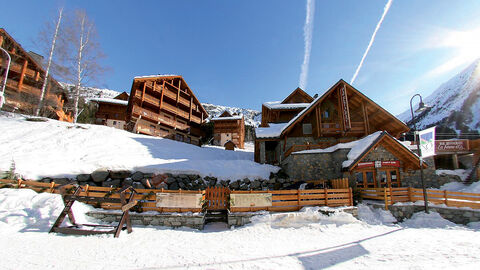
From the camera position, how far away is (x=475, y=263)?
4.70m

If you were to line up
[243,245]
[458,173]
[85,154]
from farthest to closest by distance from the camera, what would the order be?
[458,173]
[85,154]
[243,245]

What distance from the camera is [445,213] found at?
10.2m

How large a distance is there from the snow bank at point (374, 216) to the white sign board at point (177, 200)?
8861 millimetres

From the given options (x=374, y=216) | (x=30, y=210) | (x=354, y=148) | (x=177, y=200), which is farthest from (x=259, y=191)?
(x=30, y=210)

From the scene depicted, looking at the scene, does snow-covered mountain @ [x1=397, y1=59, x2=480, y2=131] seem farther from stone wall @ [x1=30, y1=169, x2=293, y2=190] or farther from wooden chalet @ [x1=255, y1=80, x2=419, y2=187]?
stone wall @ [x1=30, y1=169, x2=293, y2=190]

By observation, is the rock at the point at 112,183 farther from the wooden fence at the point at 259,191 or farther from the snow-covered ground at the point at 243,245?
the snow-covered ground at the point at 243,245

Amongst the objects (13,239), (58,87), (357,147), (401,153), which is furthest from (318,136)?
(58,87)

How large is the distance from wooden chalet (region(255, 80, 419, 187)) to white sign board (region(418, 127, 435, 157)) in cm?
270

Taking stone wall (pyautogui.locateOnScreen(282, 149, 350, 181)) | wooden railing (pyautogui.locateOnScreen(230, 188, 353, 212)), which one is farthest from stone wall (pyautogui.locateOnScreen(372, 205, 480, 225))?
stone wall (pyautogui.locateOnScreen(282, 149, 350, 181))

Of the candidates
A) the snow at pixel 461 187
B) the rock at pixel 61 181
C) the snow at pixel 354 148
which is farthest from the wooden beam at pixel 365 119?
the rock at pixel 61 181

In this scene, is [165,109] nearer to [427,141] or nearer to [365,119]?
[365,119]

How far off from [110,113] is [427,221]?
43.7 m

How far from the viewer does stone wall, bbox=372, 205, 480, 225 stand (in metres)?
9.78

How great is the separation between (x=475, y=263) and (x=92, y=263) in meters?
9.70
